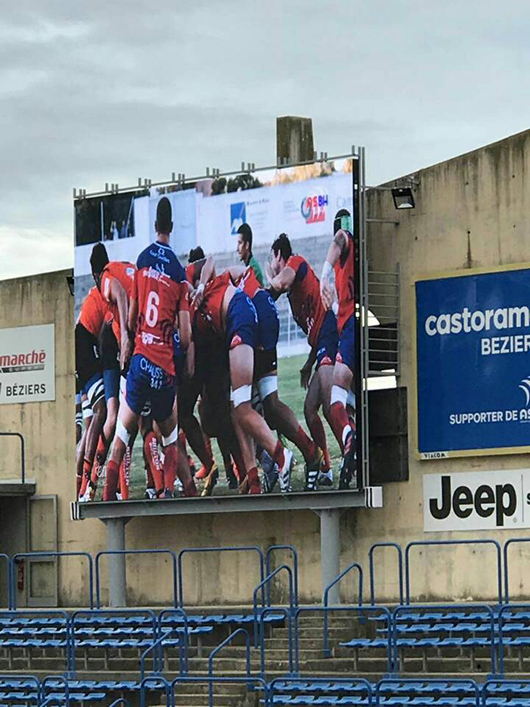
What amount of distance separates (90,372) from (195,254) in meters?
2.40

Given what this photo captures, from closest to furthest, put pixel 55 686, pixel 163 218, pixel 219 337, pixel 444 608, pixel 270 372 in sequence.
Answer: pixel 55 686 < pixel 444 608 < pixel 270 372 < pixel 219 337 < pixel 163 218

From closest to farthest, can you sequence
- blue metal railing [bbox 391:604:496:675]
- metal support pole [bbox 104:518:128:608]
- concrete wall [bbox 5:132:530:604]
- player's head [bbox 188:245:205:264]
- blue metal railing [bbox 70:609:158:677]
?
blue metal railing [bbox 391:604:496:675] < blue metal railing [bbox 70:609:158:677] < concrete wall [bbox 5:132:530:604] < player's head [bbox 188:245:205:264] < metal support pole [bbox 104:518:128:608]

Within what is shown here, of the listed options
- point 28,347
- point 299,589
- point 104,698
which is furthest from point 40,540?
point 104,698

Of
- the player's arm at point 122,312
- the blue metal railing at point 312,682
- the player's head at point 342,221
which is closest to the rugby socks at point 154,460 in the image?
the player's arm at point 122,312

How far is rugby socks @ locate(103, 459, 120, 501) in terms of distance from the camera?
27.7 m

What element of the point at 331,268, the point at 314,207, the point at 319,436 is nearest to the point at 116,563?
the point at 319,436

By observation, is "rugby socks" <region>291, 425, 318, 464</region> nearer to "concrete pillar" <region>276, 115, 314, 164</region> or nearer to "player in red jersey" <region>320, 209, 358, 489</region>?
"player in red jersey" <region>320, 209, 358, 489</region>

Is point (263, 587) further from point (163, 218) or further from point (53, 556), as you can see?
point (163, 218)

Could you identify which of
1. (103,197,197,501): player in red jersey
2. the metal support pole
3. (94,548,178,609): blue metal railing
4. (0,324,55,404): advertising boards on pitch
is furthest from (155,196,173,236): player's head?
(94,548,178,609): blue metal railing

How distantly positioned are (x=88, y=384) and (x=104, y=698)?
5.84m

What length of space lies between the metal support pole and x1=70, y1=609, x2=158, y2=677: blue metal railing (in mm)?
1264

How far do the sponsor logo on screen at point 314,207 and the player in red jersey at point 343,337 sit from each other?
10.4 inches

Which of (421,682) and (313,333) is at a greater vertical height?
(313,333)

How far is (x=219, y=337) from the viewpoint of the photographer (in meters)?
26.7
